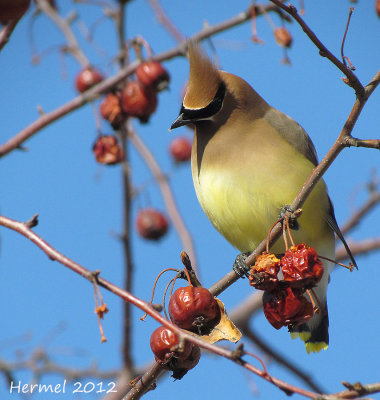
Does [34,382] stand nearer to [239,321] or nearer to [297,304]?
[239,321]

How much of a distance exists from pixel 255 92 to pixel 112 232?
1224 millimetres

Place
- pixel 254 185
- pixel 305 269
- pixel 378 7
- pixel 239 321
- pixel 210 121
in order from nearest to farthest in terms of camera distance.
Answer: pixel 305 269 → pixel 378 7 → pixel 254 185 → pixel 210 121 → pixel 239 321

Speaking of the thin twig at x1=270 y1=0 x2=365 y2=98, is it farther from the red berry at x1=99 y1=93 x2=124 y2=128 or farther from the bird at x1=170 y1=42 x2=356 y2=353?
the red berry at x1=99 y1=93 x2=124 y2=128

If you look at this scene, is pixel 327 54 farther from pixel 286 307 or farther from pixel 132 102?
pixel 132 102

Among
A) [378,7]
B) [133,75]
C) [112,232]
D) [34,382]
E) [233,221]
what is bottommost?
[34,382]

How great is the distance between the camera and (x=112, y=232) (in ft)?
12.0

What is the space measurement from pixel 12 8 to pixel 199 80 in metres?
1.98

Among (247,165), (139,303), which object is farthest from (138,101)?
(139,303)

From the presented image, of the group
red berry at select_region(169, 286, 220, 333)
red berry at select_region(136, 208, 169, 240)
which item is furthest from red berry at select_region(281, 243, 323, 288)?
red berry at select_region(136, 208, 169, 240)

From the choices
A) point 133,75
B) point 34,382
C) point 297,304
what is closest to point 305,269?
point 297,304

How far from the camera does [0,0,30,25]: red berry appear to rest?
5.51ft

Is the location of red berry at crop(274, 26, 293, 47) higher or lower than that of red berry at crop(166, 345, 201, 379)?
higher

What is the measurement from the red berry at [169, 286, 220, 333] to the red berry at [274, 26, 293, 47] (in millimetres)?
2147

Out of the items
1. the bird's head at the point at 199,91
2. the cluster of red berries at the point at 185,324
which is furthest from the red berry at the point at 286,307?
the bird's head at the point at 199,91
